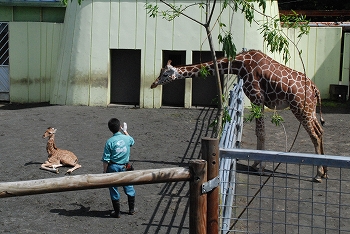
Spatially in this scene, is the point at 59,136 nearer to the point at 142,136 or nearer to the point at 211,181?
the point at 142,136

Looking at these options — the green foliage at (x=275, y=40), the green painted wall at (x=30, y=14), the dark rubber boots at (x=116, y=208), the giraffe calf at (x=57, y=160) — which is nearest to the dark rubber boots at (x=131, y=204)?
the dark rubber boots at (x=116, y=208)

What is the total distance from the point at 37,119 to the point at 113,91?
2.83 metres

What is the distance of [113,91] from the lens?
15836 mm

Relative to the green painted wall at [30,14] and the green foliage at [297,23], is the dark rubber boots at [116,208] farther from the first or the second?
the green painted wall at [30,14]

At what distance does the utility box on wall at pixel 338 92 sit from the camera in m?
16.1

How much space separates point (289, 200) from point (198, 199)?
2.57 feet

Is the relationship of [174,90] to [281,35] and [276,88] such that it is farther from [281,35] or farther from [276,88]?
[281,35]

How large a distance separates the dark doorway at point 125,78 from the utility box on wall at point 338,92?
5.30m

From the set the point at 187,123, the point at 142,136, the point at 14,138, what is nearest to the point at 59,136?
the point at 14,138

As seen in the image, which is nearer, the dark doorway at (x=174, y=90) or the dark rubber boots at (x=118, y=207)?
the dark rubber boots at (x=118, y=207)

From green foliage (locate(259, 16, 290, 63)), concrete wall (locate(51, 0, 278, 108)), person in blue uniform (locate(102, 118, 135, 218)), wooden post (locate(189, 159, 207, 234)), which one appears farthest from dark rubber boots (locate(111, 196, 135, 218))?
concrete wall (locate(51, 0, 278, 108))

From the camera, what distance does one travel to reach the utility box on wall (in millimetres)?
16125

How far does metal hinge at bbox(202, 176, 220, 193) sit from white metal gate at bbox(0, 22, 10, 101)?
46.1 ft

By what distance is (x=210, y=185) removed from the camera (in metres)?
3.45
